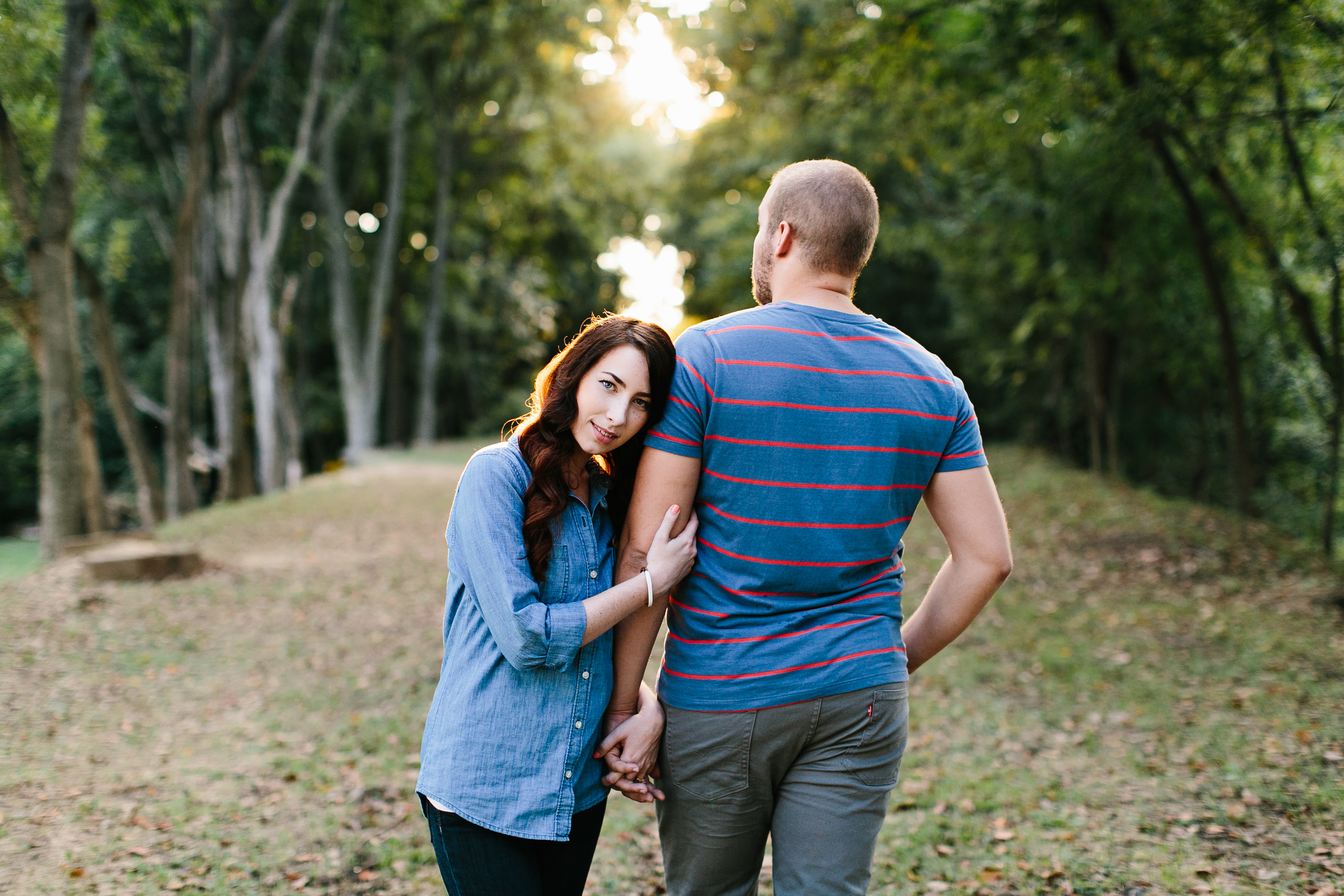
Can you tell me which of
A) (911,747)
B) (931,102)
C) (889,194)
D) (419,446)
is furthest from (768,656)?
(419,446)

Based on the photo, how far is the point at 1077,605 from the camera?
29.4 ft

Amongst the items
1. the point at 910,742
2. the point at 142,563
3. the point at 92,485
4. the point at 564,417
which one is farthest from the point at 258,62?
the point at 564,417

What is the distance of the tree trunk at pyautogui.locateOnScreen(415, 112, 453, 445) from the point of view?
22547 millimetres

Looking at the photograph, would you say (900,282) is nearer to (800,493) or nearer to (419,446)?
(419,446)

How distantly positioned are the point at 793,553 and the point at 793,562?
0.02 metres

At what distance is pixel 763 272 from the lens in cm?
214

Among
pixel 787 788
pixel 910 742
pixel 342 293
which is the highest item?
pixel 342 293

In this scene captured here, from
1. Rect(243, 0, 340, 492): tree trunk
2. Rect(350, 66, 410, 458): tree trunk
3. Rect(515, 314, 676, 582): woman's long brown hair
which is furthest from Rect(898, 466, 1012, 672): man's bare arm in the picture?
Rect(350, 66, 410, 458): tree trunk

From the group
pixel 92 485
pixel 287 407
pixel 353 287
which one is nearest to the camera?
pixel 92 485

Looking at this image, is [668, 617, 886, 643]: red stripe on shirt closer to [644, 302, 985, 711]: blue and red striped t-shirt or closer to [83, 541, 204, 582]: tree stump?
[644, 302, 985, 711]: blue and red striped t-shirt

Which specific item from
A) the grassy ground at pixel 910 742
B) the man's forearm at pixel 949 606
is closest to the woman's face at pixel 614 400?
the man's forearm at pixel 949 606

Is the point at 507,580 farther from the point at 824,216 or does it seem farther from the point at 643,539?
the point at 824,216

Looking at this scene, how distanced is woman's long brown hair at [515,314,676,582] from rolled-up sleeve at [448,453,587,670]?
1.9 inches

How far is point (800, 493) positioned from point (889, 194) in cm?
1778
